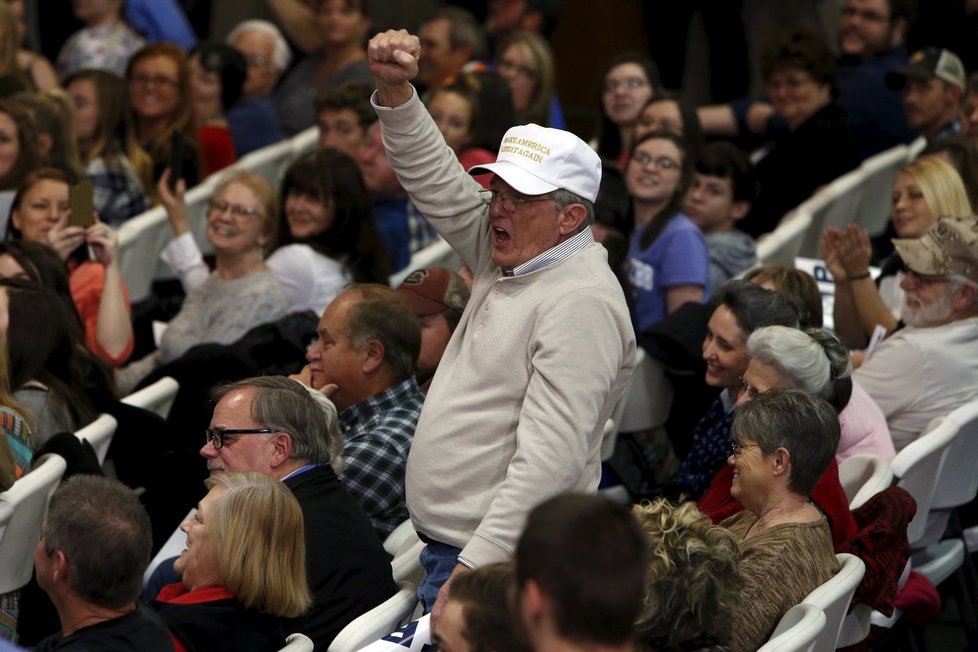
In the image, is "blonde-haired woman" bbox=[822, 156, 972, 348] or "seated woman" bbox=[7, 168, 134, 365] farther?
"seated woman" bbox=[7, 168, 134, 365]

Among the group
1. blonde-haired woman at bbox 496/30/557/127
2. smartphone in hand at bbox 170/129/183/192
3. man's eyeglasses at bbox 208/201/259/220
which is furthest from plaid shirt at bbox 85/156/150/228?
blonde-haired woman at bbox 496/30/557/127

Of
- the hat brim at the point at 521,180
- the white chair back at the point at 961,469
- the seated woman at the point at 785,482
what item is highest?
the hat brim at the point at 521,180

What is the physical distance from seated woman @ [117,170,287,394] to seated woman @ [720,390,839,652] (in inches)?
79.4

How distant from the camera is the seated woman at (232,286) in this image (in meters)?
4.62

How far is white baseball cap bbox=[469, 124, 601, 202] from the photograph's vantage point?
2738 mm

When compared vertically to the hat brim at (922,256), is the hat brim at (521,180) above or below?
above

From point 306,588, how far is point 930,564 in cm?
183

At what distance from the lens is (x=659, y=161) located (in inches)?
205

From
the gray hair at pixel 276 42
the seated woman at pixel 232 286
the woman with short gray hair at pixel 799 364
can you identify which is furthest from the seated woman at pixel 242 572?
the gray hair at pixel 276 42

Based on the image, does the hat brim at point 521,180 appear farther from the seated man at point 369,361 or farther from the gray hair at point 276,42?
the gray hair at point 276,42

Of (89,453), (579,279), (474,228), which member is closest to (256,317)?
(89,453)

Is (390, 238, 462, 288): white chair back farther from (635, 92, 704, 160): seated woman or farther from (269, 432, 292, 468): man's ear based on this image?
(269, 432, 292, 468): man's ear

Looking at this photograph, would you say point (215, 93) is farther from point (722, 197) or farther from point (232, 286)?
point (722, 197)

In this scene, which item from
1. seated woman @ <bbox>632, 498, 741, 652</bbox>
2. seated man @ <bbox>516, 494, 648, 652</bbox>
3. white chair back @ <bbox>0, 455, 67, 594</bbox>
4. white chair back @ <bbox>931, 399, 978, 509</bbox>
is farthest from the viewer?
white chair back @ <bbox>931, 399, 978, 509</bbox>
